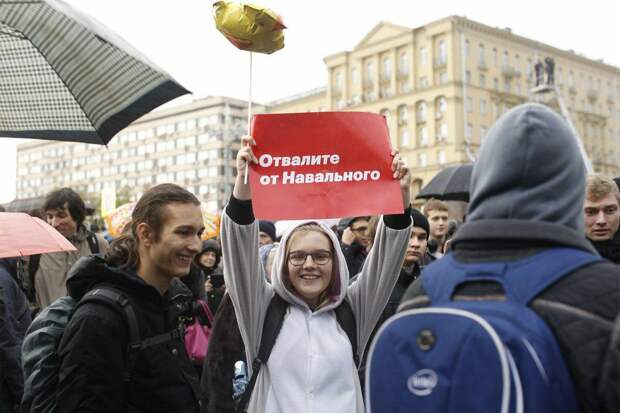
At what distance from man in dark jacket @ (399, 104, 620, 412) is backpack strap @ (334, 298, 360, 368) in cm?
141

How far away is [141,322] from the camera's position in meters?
2.81

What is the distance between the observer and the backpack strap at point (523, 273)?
1.56 meters

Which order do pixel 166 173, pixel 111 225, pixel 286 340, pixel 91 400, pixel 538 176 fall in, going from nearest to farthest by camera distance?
Result: 1. pixel 538 176
2. pixel 91 400
3. pixel 286 340
4. pixel 111 225
5. pixel 166 173

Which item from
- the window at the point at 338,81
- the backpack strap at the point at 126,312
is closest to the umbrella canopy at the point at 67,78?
the backpack strap at the point at 126,312

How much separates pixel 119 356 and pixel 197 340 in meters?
2.61

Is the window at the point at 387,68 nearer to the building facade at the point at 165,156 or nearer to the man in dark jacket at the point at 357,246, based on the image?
the building facade at the point at 165,156

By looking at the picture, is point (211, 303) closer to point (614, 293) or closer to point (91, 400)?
point (91, 400)

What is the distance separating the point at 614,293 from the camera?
1510 mm

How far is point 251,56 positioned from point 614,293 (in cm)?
208

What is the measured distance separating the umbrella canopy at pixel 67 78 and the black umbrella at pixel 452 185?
658cm

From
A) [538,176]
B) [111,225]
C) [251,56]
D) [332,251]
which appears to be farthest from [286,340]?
[111,225]

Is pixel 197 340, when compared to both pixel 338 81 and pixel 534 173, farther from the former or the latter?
pixel 338 81

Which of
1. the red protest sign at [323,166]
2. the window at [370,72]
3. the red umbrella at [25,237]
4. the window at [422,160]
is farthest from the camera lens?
the window at [370,72]

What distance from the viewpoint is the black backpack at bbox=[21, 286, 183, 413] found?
106 inches
